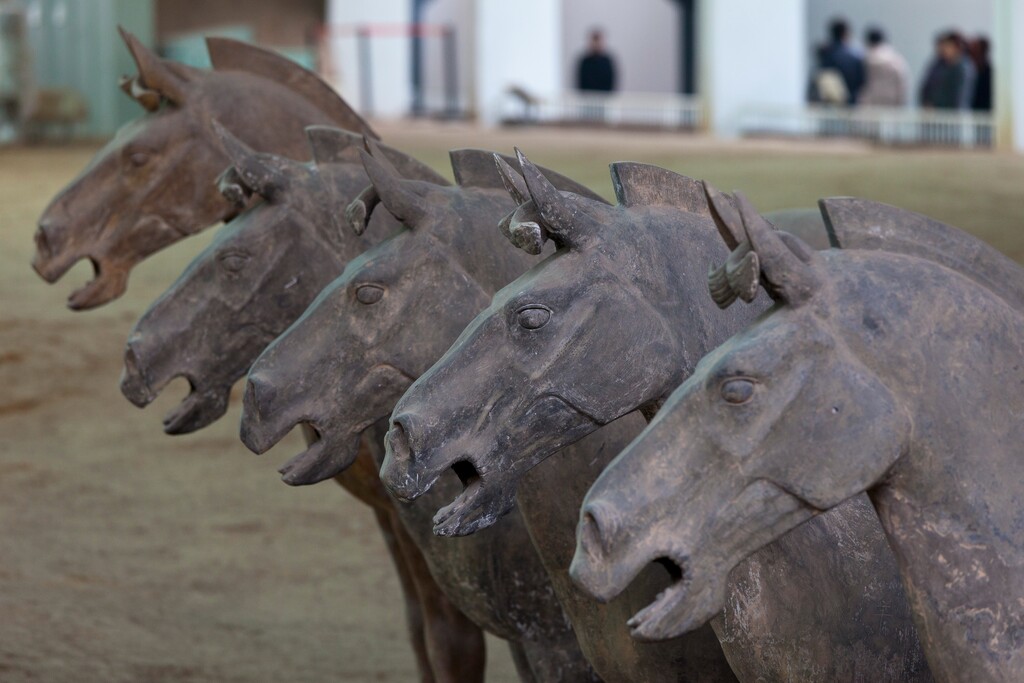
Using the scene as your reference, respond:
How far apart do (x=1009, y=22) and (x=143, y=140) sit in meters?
8.12

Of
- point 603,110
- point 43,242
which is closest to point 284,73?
point 43,242

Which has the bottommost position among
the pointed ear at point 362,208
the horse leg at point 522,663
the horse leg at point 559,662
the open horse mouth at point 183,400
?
the horse leg at point 522,663

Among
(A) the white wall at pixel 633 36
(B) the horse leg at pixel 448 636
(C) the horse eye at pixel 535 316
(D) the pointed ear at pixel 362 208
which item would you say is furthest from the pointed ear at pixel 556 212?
(A) the white wall at pixel 633 36

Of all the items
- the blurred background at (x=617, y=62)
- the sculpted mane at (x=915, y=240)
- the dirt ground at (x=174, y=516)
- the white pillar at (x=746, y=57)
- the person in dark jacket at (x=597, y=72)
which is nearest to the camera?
the sculpted mane at (x=915, y=240)

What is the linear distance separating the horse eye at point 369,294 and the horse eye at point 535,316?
634mm

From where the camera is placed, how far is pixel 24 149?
51.6 ft

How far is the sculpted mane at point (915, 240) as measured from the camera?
2299 millimetres

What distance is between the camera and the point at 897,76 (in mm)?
14047

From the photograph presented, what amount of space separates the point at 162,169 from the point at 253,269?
1073 mm

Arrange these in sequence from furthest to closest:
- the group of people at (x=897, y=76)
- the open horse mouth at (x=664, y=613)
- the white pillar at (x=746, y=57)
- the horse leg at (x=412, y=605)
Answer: the white pillar at (x=746, y=57) → the group of people at (x=897, y=76) → the horse leg at (x=412, y=605) → the open horse mouth at (x=664, y=613)

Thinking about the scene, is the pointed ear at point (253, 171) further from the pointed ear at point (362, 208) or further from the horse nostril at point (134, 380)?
the pointed ear at point (362, 208)

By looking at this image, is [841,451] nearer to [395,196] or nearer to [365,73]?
[395,196]

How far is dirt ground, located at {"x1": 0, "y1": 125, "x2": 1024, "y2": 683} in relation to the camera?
18.9ft

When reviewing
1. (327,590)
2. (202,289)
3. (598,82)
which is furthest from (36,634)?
(598,82)
